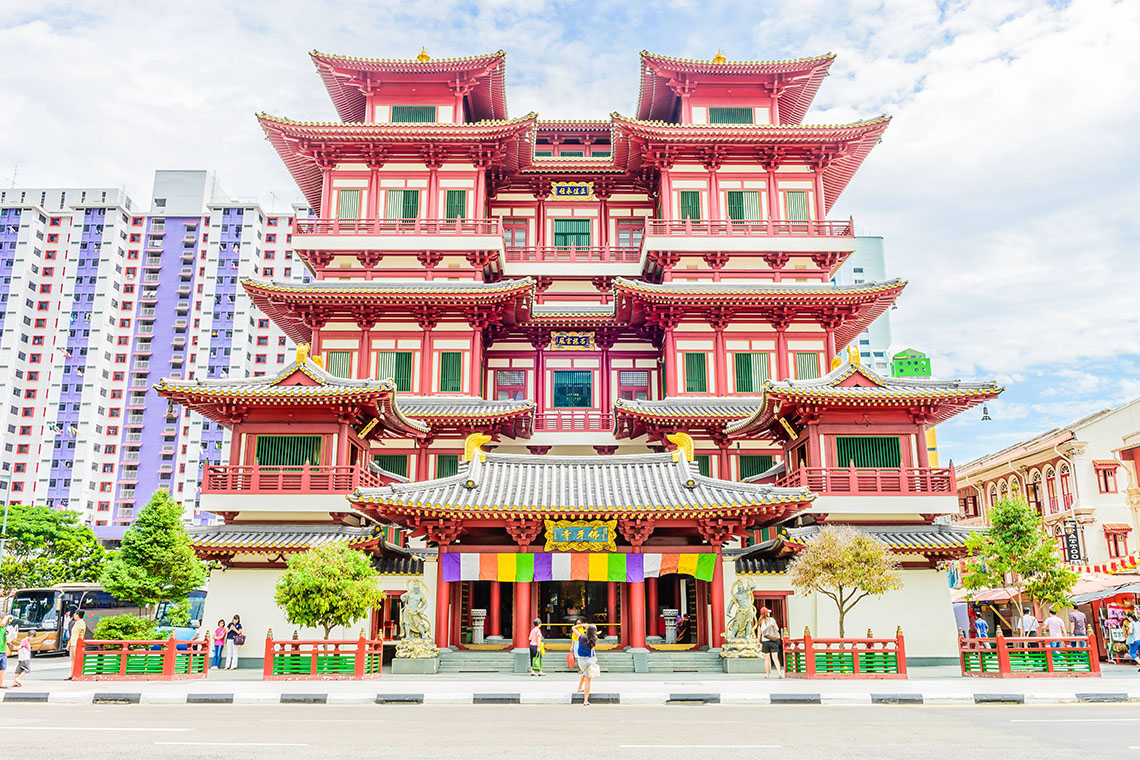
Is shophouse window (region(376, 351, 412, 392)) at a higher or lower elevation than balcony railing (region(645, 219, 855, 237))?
lower

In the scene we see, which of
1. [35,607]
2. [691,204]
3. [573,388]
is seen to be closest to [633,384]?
[573,388]

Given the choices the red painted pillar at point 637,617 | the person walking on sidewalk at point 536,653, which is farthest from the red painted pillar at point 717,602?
the person walking on sidewalk at point 536,653

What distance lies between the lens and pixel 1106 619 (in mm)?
33969

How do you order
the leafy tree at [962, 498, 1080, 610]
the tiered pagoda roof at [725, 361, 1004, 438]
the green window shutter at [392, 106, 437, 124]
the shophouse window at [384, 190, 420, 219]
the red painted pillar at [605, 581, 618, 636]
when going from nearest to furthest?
the red painted pillar at [605, 581, 618, 636], the leafy tree at [962, 498, 1080, 610], the tiered pagoda roof at [725, 361, 1004, 438], the shophouse window at [384, 190, 420, 219], the green window shutter at [392, 106, 437, 124]

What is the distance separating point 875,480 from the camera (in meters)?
29.4

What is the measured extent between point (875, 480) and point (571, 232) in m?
20.8

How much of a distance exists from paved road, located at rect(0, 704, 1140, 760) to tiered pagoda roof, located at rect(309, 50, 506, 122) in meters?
31.1

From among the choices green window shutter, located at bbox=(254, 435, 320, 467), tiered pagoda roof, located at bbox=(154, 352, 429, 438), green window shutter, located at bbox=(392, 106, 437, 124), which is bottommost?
green window shutter, located at bbox=(254, 435, 320, 467)

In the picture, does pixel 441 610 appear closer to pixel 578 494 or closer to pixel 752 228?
pixel 578 494

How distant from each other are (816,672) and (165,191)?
368ft

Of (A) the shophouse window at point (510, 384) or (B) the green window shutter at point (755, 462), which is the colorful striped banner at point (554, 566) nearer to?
(B) the green window shutter at point (755, 462)

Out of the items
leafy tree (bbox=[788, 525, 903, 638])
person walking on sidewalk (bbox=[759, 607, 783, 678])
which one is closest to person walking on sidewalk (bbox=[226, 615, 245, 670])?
person walking on sidewalk (bbox=[759, 607, 783, 678])

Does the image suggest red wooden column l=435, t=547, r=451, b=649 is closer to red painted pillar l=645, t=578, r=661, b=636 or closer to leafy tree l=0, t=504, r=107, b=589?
red painted pillar l=645, t=578, r=661, b=636

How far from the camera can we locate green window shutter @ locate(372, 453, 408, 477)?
34.5 metres
